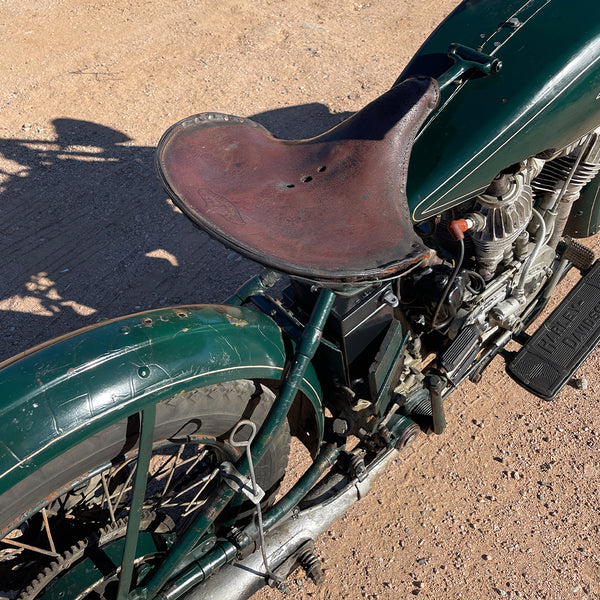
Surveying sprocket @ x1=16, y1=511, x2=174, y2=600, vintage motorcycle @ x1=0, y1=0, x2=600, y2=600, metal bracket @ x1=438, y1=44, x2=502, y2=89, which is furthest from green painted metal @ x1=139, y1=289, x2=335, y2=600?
metal bracket @ x1=438, y1=44, x2=502, y2=89

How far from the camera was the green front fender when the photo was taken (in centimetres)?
133

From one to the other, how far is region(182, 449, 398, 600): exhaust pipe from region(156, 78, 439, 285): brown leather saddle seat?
102cm

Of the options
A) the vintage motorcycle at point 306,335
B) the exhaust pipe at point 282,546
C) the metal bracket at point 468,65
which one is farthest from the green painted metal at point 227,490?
the metal bracket at point 468,65

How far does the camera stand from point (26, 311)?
3393 millimetres

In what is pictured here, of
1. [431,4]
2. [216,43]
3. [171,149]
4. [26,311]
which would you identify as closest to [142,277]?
[26,311]

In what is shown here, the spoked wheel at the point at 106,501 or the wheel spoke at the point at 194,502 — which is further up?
the spoked wheel at the point at 106,501

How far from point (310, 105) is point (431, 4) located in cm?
221

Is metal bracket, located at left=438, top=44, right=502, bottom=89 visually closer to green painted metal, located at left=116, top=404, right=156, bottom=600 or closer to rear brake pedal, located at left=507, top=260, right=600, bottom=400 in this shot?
rear brake pedal, located at left=507, top=260, right=600, bottom=400

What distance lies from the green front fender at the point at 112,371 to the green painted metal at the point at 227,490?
8 cm

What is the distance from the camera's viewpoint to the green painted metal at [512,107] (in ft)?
6.32

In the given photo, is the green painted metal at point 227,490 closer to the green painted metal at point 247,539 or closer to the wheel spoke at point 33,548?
the green painted metal at point 247,539

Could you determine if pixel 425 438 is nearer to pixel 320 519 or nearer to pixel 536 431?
pixel 536 431

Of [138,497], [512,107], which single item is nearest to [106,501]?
[138,497]

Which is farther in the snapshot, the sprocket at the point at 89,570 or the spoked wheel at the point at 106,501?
the sprocket at the point at 89,570
